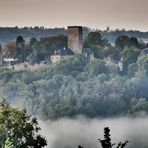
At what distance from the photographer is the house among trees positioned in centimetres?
2470

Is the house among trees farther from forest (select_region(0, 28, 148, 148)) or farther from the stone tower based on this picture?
forest (select_region(0, 28, 148, 148))

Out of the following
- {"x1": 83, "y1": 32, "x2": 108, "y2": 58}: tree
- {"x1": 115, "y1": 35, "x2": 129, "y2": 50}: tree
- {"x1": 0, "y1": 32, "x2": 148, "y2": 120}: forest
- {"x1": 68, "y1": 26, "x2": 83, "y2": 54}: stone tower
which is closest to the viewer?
{"x1": 0, "y1": 32, "x2": 148, "y2": 120}: forest

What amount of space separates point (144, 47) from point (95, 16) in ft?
7.33

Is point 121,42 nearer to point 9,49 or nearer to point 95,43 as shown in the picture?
point 95,43

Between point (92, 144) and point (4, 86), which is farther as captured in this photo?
point (4, 86)

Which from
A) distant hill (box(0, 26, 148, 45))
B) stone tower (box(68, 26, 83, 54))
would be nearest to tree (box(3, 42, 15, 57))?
distant hill (box(0, 26, 148, 45))

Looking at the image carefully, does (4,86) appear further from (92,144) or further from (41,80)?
(92,144)

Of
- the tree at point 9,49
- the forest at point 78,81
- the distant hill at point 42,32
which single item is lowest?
the forest at point 78,81

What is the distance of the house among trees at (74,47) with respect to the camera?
24703mm

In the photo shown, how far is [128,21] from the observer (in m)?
24.6

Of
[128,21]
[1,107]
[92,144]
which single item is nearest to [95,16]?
[128,21]

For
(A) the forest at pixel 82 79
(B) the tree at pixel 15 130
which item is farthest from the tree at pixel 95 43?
(B) the tree at pixel 15 130

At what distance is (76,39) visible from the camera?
2562cm

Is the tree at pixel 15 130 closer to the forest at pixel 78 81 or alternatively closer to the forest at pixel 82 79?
the forest at pixel 78 81
